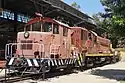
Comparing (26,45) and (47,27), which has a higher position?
(47,27)

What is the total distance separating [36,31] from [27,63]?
243 centimetres

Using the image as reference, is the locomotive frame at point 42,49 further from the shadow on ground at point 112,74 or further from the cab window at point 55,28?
the shadow on ground at point 112,74

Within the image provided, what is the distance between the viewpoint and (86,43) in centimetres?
2402

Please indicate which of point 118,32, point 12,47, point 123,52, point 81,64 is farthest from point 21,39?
point 123,52

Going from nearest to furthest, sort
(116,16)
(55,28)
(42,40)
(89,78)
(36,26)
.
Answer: (42,40)
(116,16)
(89,78)
(36,26)
(55,28)

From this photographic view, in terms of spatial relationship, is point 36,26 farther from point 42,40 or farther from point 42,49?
point 42,49

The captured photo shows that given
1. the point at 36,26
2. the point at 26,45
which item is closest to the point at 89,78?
the point at 26,45

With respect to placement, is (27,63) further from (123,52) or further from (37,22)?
(123,52)

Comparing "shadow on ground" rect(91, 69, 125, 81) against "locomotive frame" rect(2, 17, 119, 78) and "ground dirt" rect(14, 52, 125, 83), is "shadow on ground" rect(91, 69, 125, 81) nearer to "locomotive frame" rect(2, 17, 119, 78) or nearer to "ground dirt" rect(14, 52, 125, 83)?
"ground dirt" rect(14, 52, 125, 83)

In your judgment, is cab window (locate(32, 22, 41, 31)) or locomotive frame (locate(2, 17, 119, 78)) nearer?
locomotive frame (locate(2, 17, 119, 78))

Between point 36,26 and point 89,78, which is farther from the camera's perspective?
point 36,26

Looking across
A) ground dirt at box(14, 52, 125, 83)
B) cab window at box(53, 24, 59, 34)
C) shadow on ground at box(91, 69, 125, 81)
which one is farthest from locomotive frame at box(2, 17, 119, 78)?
shadow on ground at box(91, 69, 125, 81)

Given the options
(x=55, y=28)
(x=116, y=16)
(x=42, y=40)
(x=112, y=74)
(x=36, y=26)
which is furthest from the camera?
(x=112, y=74)

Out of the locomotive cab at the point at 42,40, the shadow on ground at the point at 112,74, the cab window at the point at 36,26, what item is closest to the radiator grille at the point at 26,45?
the locomotive cab at the point at 42,40
